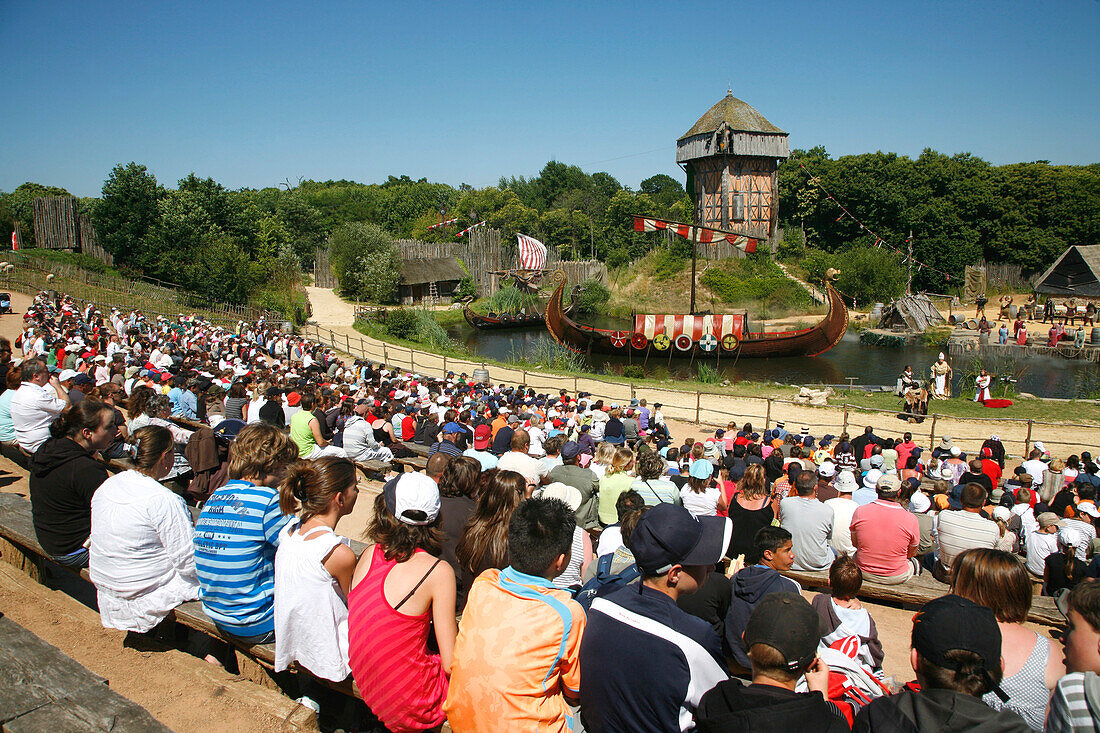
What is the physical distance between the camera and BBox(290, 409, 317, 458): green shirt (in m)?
7.23

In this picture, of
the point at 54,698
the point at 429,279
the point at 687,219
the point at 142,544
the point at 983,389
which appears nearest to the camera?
the point at 54,698

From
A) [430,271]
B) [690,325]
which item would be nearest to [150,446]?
[690,325]

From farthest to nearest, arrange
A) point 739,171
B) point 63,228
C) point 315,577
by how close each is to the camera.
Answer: point 739,171
point 63,228
point 315,577

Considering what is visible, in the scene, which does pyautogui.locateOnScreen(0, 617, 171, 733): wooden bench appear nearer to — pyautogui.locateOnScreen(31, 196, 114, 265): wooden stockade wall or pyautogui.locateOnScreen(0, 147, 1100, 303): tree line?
pyautogui.locateOnScreen(0, 147, 1100, 303): tree line

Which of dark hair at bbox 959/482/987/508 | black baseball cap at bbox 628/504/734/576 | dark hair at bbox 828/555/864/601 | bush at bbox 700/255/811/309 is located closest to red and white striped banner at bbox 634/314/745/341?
bush at bbox 700/255/811/309

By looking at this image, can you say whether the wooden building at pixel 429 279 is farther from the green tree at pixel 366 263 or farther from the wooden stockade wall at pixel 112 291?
the wooden stockade wall at pixel 112 291

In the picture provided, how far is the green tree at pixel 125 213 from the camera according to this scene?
101 feet

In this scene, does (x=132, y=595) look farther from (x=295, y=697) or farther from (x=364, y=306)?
(x=364, y=306)

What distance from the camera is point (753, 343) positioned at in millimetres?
29938

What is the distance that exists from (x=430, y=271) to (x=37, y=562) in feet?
130

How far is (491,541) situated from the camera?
3414 mm

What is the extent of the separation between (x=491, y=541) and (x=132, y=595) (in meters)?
2.06

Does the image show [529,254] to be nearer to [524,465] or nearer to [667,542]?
[524,465]

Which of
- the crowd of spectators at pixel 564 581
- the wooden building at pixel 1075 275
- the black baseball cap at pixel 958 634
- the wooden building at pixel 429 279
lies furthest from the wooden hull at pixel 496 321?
the black baseball cap at pixel 958 634
